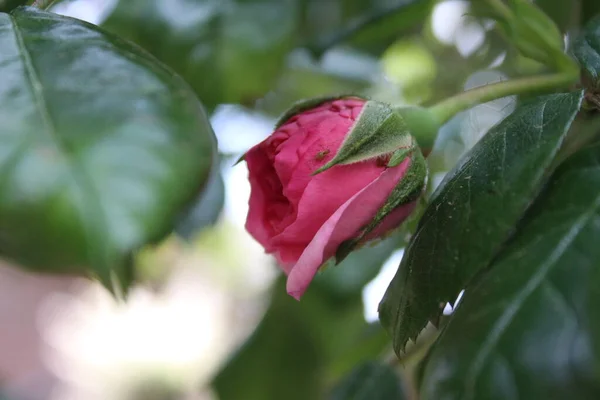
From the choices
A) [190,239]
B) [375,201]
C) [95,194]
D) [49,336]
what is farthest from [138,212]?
[49,336]

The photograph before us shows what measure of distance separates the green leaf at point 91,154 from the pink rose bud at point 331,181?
7 cm

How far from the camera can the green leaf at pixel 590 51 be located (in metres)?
0.35

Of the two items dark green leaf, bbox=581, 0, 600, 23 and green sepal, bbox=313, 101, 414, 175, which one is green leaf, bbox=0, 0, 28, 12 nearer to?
green sepal, bbox=313, 101, 414, 175

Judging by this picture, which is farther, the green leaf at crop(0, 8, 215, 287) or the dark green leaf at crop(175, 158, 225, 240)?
the dark green leaf at crop(175, 158, 225, 240)

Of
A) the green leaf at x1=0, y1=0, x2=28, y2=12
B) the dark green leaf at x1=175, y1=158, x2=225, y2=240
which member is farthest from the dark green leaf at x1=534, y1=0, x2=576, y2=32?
the green leaf at x1=0, y1=0, x2=28, y2=12

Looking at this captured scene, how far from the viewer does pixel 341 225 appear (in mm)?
323

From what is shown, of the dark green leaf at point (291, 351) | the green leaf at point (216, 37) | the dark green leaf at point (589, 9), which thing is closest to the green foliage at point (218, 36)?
the green leaf at point (216, 37)

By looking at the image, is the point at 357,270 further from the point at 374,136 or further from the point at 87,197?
the point at 87,197

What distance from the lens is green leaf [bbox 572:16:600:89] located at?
35 centimetres

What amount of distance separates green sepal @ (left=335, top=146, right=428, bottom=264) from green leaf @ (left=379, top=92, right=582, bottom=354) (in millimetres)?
15

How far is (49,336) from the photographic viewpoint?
2.44m

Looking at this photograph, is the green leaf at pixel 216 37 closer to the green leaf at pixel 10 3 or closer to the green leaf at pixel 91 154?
the green leaf at pixel 10 3

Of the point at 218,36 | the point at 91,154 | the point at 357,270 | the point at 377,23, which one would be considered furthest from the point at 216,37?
the point at 91,154

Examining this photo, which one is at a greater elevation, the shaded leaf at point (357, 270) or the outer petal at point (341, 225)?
the outer petal at point (341, 225)
